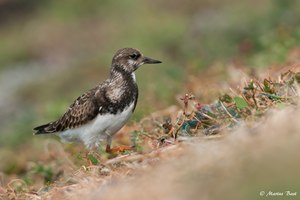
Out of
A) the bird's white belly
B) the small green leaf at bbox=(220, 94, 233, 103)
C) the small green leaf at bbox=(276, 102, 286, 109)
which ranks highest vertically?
the small green leaf at bbox=(220, 94, 233, 103)

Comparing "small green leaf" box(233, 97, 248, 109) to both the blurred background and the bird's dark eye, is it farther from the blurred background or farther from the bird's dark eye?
the bird's dark eye

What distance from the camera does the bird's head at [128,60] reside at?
8664mm

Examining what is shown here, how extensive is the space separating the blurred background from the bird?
0.41 meters

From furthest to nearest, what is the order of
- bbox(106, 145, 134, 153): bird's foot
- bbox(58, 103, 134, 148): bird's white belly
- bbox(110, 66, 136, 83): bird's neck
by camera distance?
bbox(110, 66, 136, 83): bird's neck, bbox(58, 103, 134, 148): bird's white belly, bbox(106, 145, 134, 153): bird's foot

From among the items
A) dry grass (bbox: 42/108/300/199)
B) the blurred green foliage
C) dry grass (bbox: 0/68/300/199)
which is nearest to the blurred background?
the blurred green foliage

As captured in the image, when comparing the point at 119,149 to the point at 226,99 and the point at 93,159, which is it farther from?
the point at 226,99

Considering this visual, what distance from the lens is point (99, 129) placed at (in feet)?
27.0

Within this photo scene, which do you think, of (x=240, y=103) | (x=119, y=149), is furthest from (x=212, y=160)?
(x=119, y=149)

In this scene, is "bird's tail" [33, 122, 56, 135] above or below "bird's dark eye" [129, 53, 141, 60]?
below

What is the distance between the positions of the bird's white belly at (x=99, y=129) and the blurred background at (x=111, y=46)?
40cm

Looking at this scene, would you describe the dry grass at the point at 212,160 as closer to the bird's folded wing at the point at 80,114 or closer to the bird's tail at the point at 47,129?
the bird's folded wing at the point at 80,114

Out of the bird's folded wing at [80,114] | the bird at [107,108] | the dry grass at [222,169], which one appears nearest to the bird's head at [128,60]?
the bird at [107,108]

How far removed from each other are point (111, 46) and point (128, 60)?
12880 mm

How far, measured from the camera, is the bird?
26.6ft
